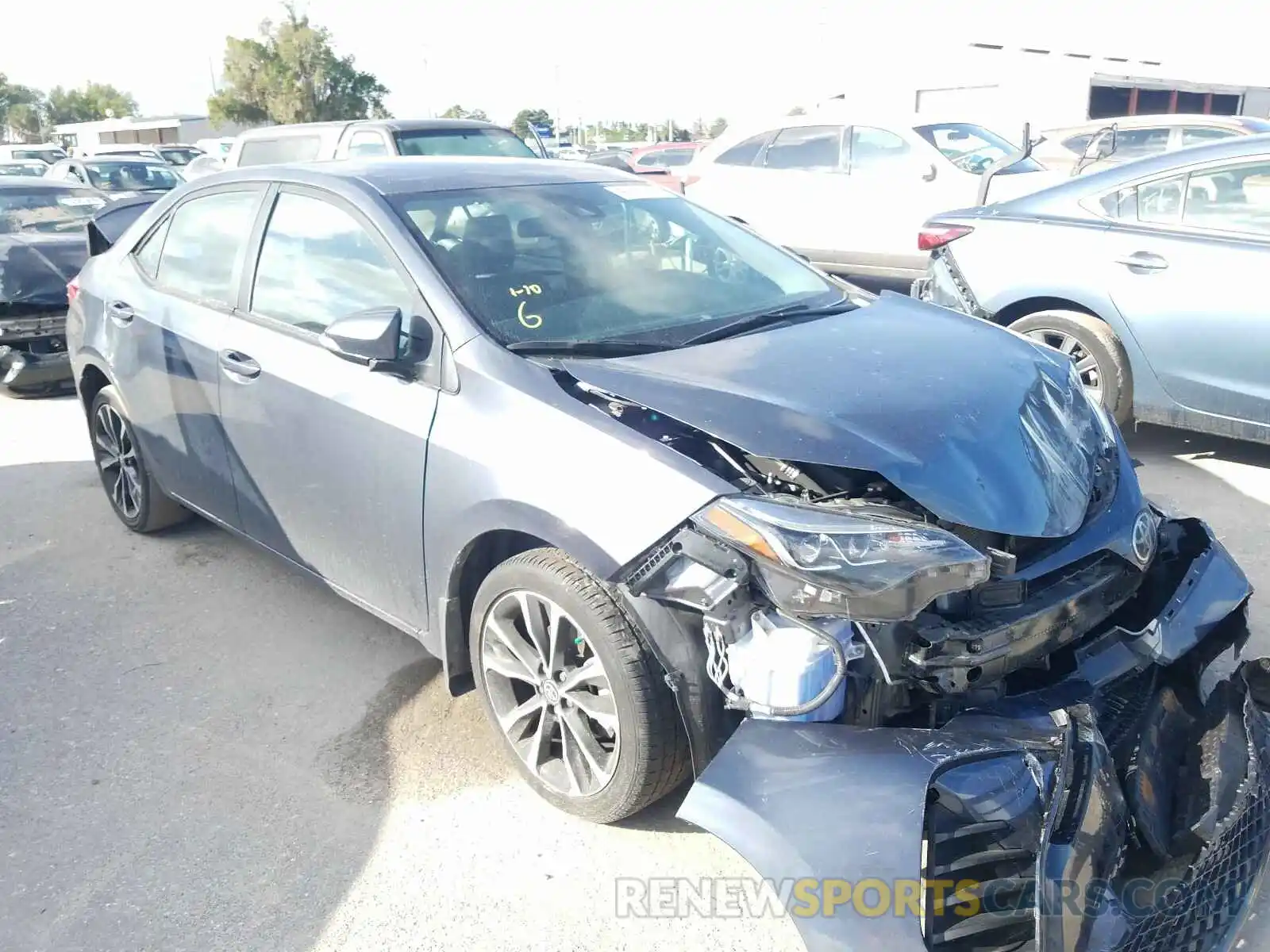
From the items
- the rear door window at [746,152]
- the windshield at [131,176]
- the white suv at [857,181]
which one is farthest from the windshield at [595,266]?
the windshield at [131,176]

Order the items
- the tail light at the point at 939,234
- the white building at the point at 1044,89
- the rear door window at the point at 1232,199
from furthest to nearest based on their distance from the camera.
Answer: the white building at the point at 1044,89 < the tail light at the point at 939,234 < the rear door window at the point at 1232,199

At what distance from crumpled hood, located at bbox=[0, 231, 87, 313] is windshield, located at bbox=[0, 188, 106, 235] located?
51 centimetres

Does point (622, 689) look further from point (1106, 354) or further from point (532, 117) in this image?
point (532, 117)

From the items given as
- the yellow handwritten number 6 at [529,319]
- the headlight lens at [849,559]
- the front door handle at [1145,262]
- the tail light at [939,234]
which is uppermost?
the yellow handwritten number 6 at [529,319]

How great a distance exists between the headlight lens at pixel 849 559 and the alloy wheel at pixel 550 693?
1.93ft

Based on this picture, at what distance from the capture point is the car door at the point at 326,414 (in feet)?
10.2

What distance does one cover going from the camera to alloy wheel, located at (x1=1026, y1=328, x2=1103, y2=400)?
17.7 feet

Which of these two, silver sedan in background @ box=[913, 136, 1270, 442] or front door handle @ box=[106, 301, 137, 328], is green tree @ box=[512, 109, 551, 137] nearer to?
silver sedan in background @ box=[913, 136, 1270, 442]

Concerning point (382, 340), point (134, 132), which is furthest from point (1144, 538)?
point (134, 132)

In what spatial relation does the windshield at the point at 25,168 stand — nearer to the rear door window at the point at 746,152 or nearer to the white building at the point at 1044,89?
the rear door window at the point at 746,152

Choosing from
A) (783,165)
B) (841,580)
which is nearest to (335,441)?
(841,580)

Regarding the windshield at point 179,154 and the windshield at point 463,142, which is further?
the windshield at point 179,154

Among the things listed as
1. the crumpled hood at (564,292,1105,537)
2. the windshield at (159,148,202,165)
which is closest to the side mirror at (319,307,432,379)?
the crumpled hood at (564,292,1105,537)

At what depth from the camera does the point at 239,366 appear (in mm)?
3662
